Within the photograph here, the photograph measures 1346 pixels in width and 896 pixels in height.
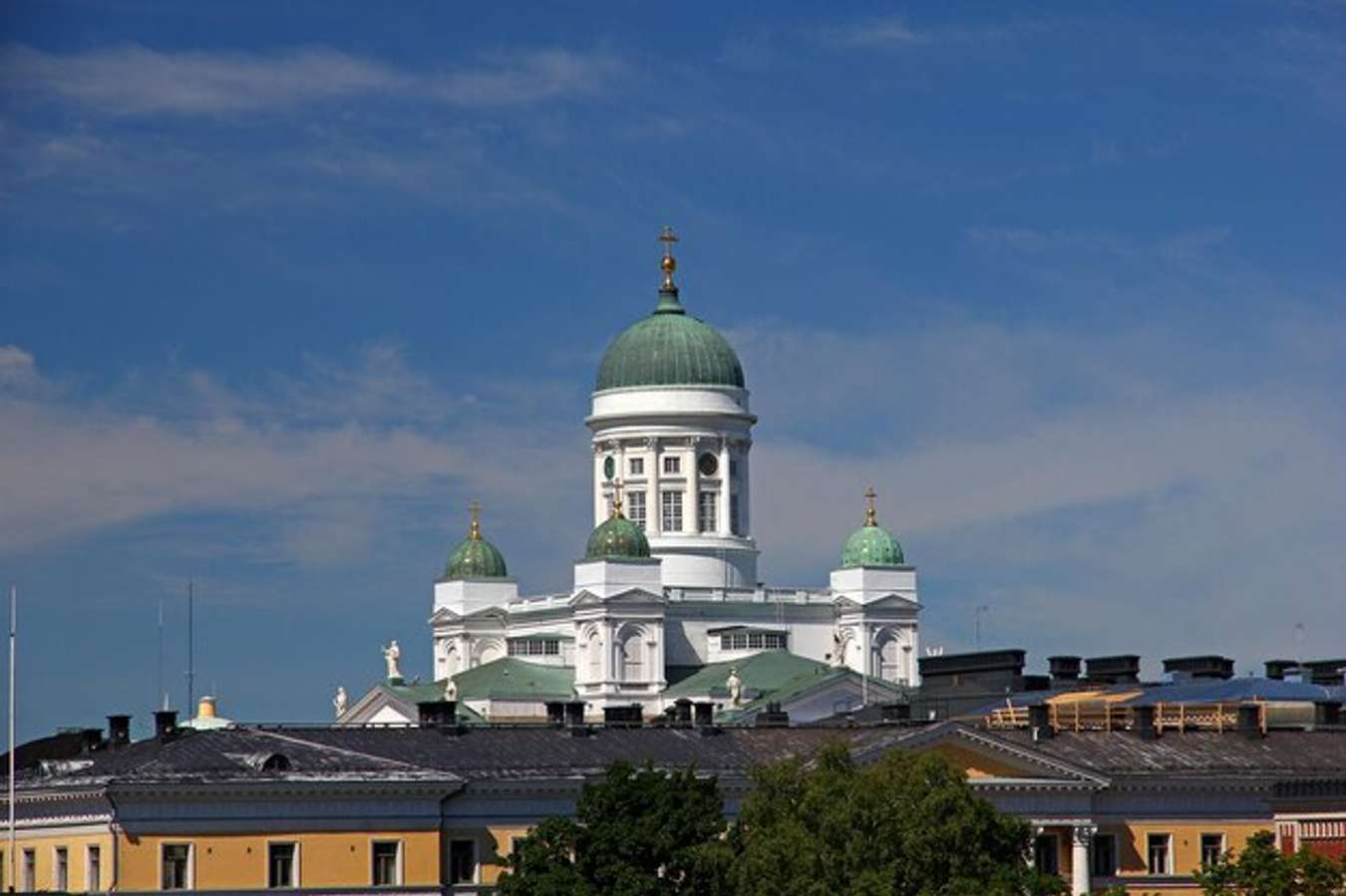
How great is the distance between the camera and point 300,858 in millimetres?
108312

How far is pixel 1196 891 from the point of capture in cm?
11888

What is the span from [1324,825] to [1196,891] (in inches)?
179

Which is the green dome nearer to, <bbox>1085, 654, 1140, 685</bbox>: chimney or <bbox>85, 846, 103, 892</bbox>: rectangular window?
<bbox>1085, 654, 1140, 685</bbox>: chimney

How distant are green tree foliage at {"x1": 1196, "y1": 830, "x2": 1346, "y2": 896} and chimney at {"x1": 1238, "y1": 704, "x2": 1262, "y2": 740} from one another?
1855 centimetres

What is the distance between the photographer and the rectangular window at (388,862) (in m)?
110

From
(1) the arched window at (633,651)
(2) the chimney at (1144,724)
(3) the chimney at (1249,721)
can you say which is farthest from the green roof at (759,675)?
(3) the chimney at (1249,721)

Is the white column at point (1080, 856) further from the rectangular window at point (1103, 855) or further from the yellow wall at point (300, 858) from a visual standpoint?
the yellow wall at point (300, 858)

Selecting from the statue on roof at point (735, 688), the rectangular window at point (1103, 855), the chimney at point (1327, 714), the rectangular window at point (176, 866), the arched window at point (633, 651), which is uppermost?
the arched window at point (633, 651)

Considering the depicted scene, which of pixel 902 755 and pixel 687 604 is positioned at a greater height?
pixel 687 604

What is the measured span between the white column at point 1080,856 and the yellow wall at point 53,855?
26451 mm

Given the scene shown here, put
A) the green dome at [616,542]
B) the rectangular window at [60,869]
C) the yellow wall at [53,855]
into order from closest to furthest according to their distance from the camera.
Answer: the yellow wall at [53,855], the rectangular window at [60,869], the green dome at [616,542]

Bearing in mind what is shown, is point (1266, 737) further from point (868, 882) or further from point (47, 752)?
point (47, 752)

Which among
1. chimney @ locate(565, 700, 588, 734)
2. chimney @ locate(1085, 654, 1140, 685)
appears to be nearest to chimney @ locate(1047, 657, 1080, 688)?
chimney @ locate(1085, 654, 1140, 685)

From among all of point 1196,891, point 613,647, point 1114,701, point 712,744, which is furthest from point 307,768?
point 613,647
